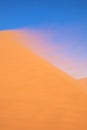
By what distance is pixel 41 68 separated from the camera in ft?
8.85

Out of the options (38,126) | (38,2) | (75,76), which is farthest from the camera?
(38,2)

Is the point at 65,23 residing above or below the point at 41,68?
above

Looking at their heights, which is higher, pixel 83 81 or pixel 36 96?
pixel 83 81

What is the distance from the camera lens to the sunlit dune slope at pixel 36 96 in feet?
7.72

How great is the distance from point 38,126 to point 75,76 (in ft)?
2.69

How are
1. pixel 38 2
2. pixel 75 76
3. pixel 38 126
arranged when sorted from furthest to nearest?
1. pixel 38 2
2. pixel 75 76
3. pixel 38 126

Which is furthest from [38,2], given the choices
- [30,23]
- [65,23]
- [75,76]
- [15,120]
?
[15,120]

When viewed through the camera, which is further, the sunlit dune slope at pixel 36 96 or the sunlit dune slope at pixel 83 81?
the sunlit dune slope at pixel 83 81

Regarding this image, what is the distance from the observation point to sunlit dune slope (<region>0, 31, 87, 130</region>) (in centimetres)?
235

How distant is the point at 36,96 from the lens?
2.51 metres

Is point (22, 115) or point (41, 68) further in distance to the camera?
point (41, 68)

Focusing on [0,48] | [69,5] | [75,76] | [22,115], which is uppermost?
[69,5]

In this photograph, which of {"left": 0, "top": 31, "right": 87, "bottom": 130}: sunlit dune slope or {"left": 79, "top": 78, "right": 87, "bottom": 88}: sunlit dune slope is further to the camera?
{"left": 79, "top": 78, "right": 87, "bottom": 88}: sunlit dune slope

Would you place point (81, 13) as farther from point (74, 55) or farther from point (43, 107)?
point (43, 107)
